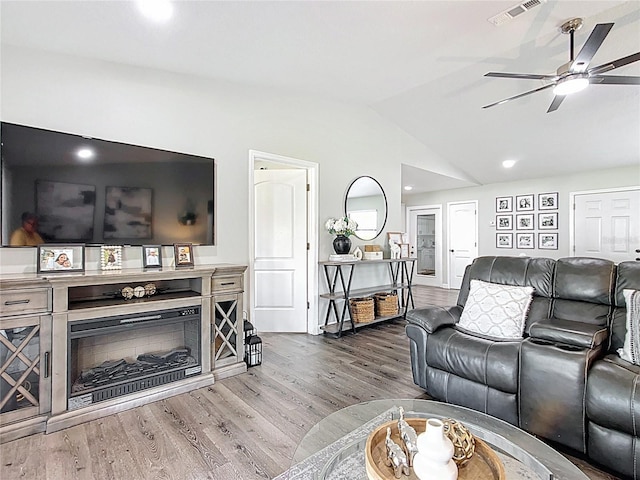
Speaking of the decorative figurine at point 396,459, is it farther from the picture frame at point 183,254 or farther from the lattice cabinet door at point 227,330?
the picture frame at point 183,254

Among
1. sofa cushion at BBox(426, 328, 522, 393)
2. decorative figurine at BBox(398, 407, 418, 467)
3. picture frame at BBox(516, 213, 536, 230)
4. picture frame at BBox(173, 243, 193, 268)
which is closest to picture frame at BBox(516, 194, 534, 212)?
picture frame at BBox(516, 213, 536, 230)

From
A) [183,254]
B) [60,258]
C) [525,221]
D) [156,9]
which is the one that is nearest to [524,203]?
[525,221]

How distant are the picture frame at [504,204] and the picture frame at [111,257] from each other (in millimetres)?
7216

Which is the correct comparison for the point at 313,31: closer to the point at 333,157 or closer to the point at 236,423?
the point at 333,157

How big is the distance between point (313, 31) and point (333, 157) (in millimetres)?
1895

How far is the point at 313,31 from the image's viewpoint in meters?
2.54

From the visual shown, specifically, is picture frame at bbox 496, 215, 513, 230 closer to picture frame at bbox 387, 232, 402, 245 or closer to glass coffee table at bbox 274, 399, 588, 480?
picture frame at bbox 387, 232, 402, 245

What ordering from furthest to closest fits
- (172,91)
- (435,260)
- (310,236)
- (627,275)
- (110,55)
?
1. (435,260)
2. (310,236)
3. (172,91)
4. (110,55)
5. (627,275)

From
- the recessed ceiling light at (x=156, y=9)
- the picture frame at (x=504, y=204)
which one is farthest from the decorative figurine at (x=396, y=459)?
the picture frame at (x=504, y=204)

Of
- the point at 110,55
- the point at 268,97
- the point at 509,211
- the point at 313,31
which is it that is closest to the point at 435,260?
the point at 509,211

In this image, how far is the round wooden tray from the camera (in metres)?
1.08

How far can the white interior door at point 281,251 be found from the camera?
4.19 meters

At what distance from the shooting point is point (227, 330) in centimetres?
301

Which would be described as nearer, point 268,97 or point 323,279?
point 268,97
